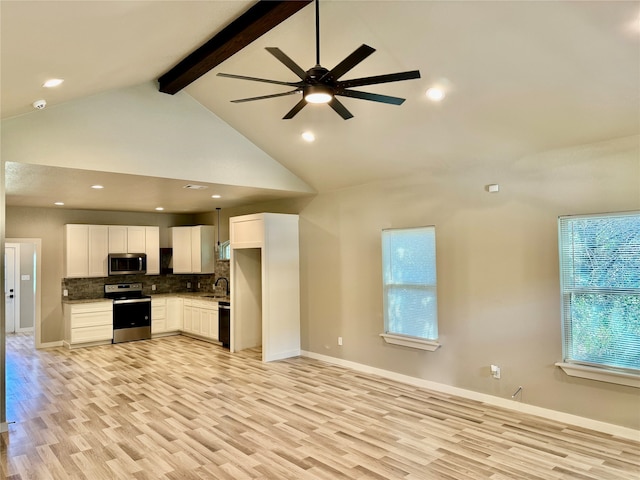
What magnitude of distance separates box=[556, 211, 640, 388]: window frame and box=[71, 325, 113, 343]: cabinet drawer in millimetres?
7419

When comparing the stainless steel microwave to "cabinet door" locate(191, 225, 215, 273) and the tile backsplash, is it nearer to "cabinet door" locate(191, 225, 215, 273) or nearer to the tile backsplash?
the tile backsplash

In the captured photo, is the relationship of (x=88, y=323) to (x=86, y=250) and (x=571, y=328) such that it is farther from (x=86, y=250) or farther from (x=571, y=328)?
(x=571, y=328)

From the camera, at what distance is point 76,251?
7.92m

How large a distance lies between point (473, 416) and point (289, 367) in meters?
2.82

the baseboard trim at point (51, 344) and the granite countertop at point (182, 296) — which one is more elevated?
the granite countertop at point (182, 296)

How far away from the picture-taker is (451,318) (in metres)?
4.87

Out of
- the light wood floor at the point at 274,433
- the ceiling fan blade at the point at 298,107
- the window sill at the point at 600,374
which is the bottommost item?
the light wood floor at the point at 274,433

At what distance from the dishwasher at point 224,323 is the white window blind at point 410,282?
3112 millimetres

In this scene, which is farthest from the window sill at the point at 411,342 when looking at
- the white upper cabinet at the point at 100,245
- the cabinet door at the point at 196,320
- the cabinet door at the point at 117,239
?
the cabinet door at the point at 117,239

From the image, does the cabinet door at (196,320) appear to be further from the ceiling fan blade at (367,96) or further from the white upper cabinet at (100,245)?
the ceiling fan blade at (367,96)

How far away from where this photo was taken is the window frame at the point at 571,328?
3.62 meters

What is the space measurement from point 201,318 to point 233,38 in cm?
596

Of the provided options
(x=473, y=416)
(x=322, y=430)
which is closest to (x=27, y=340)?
(x=322, y=430)

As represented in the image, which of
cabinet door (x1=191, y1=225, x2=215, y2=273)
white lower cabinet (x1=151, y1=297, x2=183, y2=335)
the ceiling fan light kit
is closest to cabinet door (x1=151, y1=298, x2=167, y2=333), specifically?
white lower cabinet (x1=151, y1=297, x2=183, y2=335)
